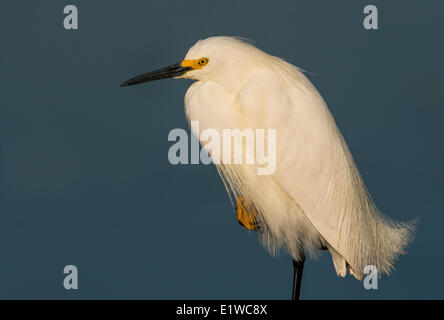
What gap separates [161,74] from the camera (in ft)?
14.0

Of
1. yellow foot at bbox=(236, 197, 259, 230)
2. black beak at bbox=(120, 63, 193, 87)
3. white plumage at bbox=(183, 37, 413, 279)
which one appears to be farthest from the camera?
yellow foot at bbox=(236, 197, 259, 230)

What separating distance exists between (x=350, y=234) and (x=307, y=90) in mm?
918

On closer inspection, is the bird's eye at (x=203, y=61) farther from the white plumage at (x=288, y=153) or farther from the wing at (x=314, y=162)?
the wing at (x=314, y=162)

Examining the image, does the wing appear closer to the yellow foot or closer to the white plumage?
the white plumage

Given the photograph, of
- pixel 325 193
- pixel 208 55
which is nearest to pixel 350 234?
pixel 325 193

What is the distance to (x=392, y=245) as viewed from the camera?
464cm

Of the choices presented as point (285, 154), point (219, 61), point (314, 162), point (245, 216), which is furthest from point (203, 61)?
point (245, 216)

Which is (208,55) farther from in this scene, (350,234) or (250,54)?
(350,234)

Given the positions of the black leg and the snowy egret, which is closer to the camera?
the snowy egret

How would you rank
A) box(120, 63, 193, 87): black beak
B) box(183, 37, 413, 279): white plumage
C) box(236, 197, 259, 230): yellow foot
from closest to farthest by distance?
box(183, 37, 413, 279): white plumage, box(120, 63, 193, 87): black beak, box(236, 197, 259, 230): yellow foot

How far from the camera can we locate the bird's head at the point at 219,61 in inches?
160

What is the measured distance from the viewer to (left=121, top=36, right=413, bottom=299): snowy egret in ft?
13.3

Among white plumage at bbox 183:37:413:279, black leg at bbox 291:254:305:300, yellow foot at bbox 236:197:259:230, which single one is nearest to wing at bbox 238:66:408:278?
white plumage at bbox 183:37:413:279

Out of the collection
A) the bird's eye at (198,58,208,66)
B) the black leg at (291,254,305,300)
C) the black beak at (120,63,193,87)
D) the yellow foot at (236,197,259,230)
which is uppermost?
the bird's eye at (198,58,208,66)
